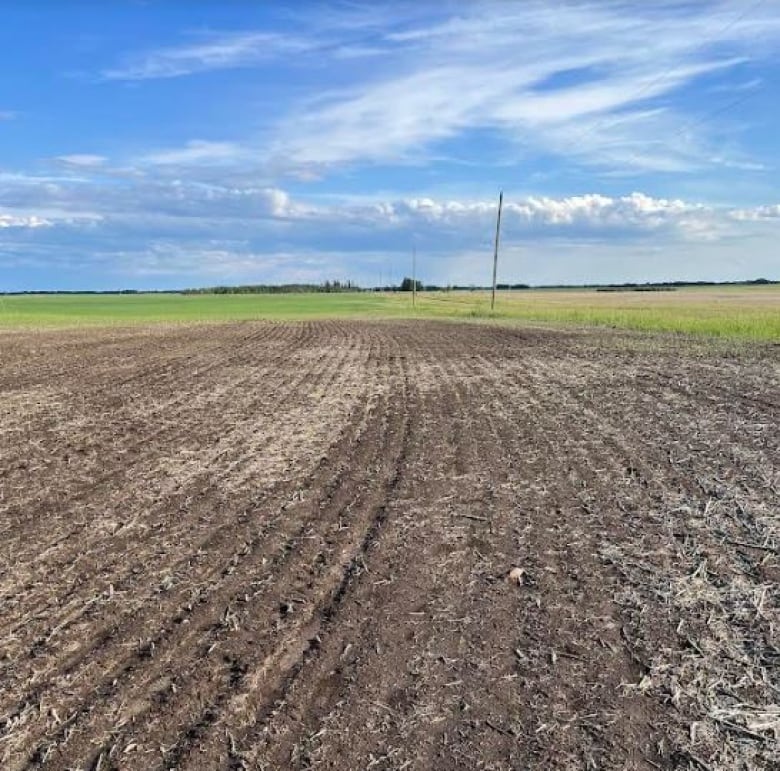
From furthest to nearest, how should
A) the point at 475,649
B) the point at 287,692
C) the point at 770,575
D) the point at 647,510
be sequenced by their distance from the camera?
1. the point at 647,510
2. the point at 770,575
3. the point at 475,649
4. the point at 287,692

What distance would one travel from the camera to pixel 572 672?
13.6 ft

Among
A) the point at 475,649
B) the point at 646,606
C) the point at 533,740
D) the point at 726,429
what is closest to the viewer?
the point at 533,740

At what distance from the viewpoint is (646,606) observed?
16.3ft

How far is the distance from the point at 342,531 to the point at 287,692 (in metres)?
2.57

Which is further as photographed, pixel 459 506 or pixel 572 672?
pixel 459 506

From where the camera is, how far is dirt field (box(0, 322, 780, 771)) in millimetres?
3586

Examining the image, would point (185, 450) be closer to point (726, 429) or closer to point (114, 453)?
point (114, 453)

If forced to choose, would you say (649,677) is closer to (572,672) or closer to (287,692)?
(572,672)

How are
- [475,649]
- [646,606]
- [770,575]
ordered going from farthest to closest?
1. [770,575]
2. [646,606]
3. [475,649]

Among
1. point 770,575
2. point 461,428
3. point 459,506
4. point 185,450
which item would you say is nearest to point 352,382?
point 461,428

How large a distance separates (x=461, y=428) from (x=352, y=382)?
6.15 meters

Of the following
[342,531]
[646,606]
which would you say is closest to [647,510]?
[646,606]

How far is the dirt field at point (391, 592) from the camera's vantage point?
3.59 meters

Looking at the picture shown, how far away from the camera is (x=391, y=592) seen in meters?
5.19
